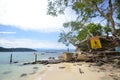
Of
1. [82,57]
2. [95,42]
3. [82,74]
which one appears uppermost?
[95,42]

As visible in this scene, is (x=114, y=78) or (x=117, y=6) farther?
(x=114, y=78)

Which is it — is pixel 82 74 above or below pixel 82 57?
below

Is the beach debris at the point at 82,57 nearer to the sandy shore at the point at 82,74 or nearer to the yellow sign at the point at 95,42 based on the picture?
the sandy shore at the point at 82,74

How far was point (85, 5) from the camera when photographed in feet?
45.1

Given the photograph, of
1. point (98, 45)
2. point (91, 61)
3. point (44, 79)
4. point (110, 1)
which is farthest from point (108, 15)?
point (91, 61)

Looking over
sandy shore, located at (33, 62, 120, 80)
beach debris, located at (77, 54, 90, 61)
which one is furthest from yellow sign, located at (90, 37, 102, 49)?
beach debris, located at (77, 54, 90, 61)

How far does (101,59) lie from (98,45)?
58.9ft

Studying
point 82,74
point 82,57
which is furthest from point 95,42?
point 82,57

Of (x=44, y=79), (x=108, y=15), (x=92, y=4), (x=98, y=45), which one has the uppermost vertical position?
(x=92, y=4)

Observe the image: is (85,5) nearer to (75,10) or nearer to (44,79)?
(75,10)

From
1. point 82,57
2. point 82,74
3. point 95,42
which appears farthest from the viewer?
point 82,57

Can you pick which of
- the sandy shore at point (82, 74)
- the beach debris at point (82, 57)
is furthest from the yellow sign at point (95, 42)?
the beach debris at point (82, 57)

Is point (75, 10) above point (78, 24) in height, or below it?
above

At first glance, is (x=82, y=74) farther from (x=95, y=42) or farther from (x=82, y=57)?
(x=82, y=57)
